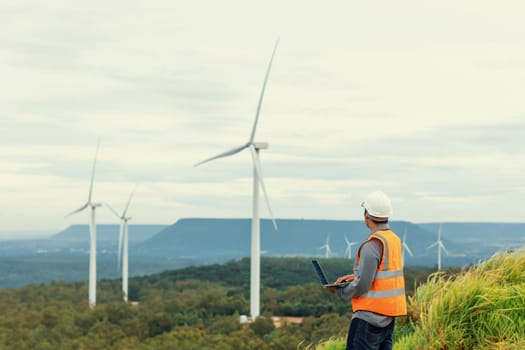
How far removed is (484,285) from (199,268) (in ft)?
469

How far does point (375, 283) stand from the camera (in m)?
10.6

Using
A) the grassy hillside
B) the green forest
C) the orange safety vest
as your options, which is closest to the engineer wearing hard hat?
the orange safety vest

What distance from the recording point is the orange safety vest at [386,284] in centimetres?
1057

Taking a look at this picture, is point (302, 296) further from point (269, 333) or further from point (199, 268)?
point (199, 268)

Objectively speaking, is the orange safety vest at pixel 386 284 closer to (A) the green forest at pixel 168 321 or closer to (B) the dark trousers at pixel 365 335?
(B) the dark trousers at pixel 365 335

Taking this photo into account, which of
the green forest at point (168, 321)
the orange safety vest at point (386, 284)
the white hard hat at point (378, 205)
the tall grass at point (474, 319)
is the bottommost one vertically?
the green forest at point (168, 321)

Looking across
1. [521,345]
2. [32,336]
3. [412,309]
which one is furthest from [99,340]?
[521,345]

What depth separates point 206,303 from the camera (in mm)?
78562

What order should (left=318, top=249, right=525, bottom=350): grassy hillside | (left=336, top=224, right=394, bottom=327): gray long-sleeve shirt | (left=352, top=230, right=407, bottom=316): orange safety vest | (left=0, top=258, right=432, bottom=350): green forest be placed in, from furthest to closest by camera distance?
(left=0, top=258, right=432, bottom=350): green forest, (left=318, top=249, right=525, bottom=350): grassy hillside, (left=352, top=230, right=407, bottom=316): orange safety vest, (left=336, top=224, right=394, bottom=327): gray long-sleeve shirt

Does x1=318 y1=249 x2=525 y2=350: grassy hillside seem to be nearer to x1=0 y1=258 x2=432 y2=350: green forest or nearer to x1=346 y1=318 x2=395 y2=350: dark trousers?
x1=0 y1=258 x2=432 y2=350: green forest

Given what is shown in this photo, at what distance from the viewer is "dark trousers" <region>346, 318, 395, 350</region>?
35.5 feet

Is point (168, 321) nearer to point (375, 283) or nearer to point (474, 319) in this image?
point (474, 319)

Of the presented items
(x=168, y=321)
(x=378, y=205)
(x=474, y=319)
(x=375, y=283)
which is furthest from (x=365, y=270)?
(x=168, y=321)

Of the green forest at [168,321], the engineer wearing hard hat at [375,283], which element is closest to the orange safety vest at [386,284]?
the engineer wearing hard hat at [375,283]
